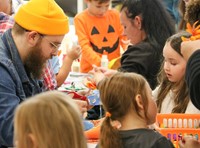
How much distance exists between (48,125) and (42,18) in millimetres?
1114

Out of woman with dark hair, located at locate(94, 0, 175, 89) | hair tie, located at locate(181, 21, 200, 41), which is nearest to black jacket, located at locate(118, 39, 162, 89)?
woman with dark hair, located at locate(94, 0, 175, 89)

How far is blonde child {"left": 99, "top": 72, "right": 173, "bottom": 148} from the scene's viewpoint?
1.87 m

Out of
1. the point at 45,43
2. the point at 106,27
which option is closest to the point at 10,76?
the point at 45,43

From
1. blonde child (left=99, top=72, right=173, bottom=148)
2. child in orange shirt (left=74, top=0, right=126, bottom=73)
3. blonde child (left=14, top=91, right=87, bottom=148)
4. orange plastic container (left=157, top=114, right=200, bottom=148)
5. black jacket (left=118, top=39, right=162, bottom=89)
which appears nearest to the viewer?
blonde child (left=14, top=91, right=87, bottom=148)

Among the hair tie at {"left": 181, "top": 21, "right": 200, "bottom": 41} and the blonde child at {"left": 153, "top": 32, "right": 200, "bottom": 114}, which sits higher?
the hair tie at {"left": 181, "top": 21, "right": 200, "bottom": 41}

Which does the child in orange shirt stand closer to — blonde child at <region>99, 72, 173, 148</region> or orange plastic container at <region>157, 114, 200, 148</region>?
orange plastic container at <region>157, 114, 200, 148</region>

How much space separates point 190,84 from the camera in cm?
182

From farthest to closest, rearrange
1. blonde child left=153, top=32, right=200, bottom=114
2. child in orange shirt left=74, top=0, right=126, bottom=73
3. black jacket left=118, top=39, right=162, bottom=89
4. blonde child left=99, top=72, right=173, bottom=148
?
1. child in orange shirt left=74, top=0, right=126, bottom=73
2. black jacket left=118, top=39, right=162, bottom=89
3. blonde child left=153, top=32, right=200, bottom=114
4. blonde child left=99, top=72, right=173, bottom=148

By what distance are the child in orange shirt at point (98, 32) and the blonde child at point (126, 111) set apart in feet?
7.75

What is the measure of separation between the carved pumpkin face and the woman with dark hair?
1.35 meters

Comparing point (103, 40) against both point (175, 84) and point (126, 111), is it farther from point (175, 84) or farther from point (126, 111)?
point (126, 111)

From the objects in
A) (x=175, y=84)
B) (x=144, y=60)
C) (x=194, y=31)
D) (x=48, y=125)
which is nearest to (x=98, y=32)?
(x=144, y=60)

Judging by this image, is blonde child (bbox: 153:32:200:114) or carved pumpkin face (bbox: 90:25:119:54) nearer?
blonde child (bbox: 153:32:200:114)

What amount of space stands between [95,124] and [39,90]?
1.23 feet
